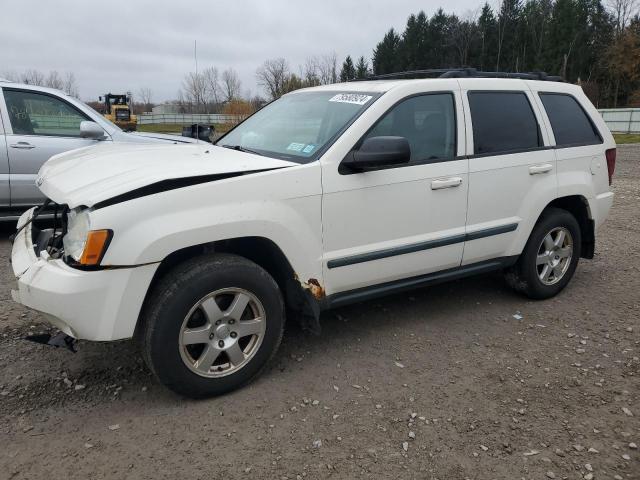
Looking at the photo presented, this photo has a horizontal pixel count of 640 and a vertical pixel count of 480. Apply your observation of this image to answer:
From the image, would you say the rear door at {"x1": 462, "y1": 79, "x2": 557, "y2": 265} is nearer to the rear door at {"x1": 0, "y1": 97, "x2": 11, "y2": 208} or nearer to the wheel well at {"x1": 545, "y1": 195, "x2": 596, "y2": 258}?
the wheel well at {"x1": 545, "y1": 195, "x2": 596, "y2": 258}

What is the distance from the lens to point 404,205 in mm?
3367

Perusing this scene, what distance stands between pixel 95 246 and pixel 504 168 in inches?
113

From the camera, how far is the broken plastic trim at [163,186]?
2479 mm

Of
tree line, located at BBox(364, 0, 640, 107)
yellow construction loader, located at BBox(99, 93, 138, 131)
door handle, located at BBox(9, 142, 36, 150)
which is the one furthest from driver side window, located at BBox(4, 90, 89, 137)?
tree line, located at BBox(364, 0, 640, 107)

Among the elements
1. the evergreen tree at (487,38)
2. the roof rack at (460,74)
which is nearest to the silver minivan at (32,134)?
the roof rack at (460,74)

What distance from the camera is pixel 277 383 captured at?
3.11m

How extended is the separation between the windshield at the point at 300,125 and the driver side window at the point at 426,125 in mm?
212

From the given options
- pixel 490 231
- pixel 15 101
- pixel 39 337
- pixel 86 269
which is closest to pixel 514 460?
pixel 490 231

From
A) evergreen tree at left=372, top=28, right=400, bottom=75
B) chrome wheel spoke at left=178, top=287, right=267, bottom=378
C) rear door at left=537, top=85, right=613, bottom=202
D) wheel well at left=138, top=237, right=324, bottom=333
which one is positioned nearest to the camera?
chrome wheel spoke at left=178, top=287, right=267, bottom=378

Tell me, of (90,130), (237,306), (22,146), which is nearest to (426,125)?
(237,306)

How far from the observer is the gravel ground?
2428mm

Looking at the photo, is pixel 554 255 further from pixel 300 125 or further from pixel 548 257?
pixel 300 125

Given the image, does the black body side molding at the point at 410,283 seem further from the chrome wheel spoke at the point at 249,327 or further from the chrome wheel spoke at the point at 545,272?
the chrome wheel spoke at the point at 249,327

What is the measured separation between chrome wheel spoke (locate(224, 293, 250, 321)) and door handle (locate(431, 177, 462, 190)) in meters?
1.49
